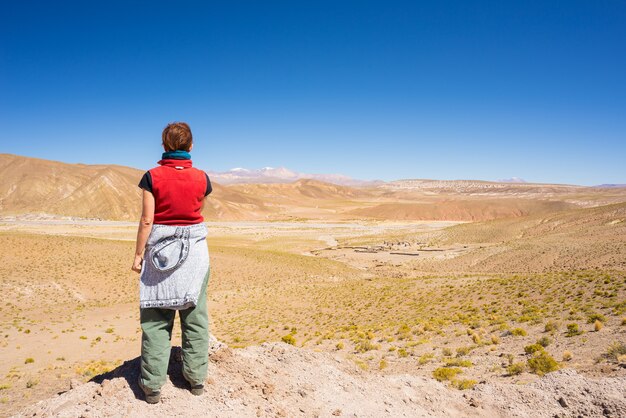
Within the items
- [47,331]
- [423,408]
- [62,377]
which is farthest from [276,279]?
[423,408]

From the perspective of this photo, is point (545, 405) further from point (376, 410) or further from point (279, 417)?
point (279, 417)

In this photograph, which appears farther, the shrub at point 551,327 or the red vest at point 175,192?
the shrub at point 551,327

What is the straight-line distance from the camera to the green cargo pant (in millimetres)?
3725

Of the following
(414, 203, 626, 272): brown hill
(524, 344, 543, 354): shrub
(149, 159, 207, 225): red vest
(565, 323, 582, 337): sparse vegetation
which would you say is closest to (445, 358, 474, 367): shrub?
(524, 344, 543, 354): shrub

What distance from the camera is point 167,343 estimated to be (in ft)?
12.5

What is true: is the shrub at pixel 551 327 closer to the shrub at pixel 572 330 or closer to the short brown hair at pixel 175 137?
the shrub at pixel 572 330

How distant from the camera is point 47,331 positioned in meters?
16.6

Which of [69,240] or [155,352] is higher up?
[155,352]

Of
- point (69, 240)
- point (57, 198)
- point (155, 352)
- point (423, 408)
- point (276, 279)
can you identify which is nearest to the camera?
point (155, 352)

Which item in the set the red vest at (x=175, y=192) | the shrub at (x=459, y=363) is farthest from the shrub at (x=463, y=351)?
the red vest at (x=175, y=192)

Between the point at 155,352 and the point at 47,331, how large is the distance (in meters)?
17.0

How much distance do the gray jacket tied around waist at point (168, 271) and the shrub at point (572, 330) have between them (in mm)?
11160

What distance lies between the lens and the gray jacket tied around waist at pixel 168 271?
370cm

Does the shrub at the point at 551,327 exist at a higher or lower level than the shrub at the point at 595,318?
lower
